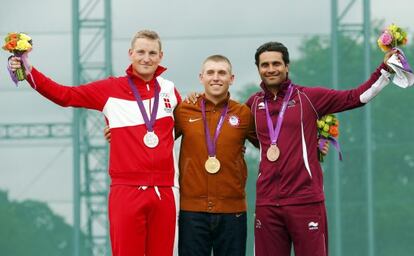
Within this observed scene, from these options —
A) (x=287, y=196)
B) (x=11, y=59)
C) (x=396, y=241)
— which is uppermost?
(x=11, y=59)

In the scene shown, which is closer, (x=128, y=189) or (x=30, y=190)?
(x=128, y=189)

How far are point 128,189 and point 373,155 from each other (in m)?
4.31

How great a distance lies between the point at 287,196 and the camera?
4484mm

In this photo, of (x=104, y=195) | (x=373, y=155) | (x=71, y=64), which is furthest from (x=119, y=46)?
(x=373, y=155)

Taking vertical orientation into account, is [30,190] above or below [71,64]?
below

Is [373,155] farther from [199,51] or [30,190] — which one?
[30,190]

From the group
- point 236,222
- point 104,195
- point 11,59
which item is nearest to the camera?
point 11,59

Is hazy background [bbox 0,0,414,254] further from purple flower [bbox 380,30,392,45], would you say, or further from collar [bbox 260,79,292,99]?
purple flower [bbox 380,30,392,45]

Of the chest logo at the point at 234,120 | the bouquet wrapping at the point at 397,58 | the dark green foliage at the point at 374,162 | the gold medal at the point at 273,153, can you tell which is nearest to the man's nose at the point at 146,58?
the chest logo at the point at 234,120

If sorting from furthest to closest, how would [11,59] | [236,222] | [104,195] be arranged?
1. [104,195]
2. [236,222]
3. [11,59]

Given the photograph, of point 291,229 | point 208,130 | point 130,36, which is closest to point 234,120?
point 208,130

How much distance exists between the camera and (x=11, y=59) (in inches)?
168

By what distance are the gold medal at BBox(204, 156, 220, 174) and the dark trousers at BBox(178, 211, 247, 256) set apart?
181mm

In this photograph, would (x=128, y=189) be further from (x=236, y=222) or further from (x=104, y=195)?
(x=104, y=195)
